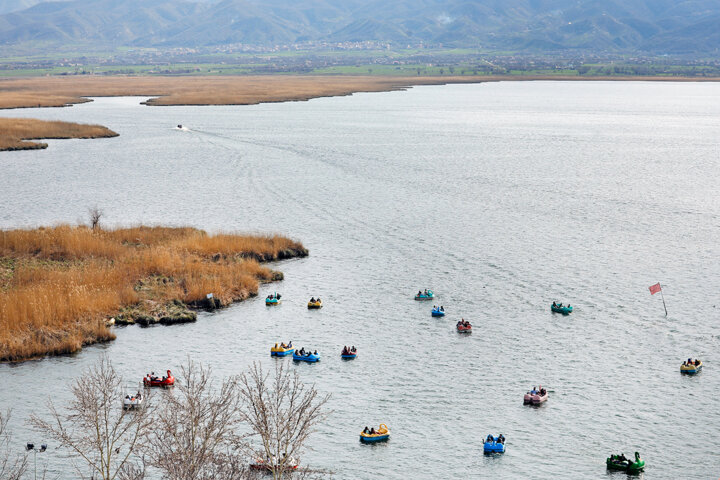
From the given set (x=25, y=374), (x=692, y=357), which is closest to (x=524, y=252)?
(x=692, y=357)

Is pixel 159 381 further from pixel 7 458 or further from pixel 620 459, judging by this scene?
pixel 620 459

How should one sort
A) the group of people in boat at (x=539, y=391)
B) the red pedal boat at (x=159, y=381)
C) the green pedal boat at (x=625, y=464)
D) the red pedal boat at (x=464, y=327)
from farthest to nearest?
the red pedal boat at (x=464, y=327) < the red pedal boat at (x=159, y=381) < the group of people in boat at (x=539, y=391) < the green pedal boat at (x=625, y=464)

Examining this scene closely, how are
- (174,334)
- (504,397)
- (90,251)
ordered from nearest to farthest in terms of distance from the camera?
(504,397), (174,334), (90,251)

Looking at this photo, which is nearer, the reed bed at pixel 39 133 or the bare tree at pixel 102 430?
the bare tree at pixel 102 430

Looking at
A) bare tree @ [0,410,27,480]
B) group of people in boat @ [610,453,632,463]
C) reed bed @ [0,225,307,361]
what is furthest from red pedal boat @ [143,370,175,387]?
group of people in boat @ [610,453,632,463]

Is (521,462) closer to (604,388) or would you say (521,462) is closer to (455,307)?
(604,388)

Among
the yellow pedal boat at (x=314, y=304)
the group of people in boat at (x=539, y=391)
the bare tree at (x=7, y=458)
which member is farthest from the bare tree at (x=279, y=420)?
the group of people in boat at (x=539, y=391)

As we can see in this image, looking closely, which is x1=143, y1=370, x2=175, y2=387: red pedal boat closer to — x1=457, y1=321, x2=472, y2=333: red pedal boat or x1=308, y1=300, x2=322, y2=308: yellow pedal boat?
x1=308, y1=300, x2=322, y2=308: yellow pedal boat

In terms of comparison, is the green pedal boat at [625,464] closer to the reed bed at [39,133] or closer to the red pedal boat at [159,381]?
the red pedal boat at [159,381]

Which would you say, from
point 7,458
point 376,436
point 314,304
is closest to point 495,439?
point 376,436
